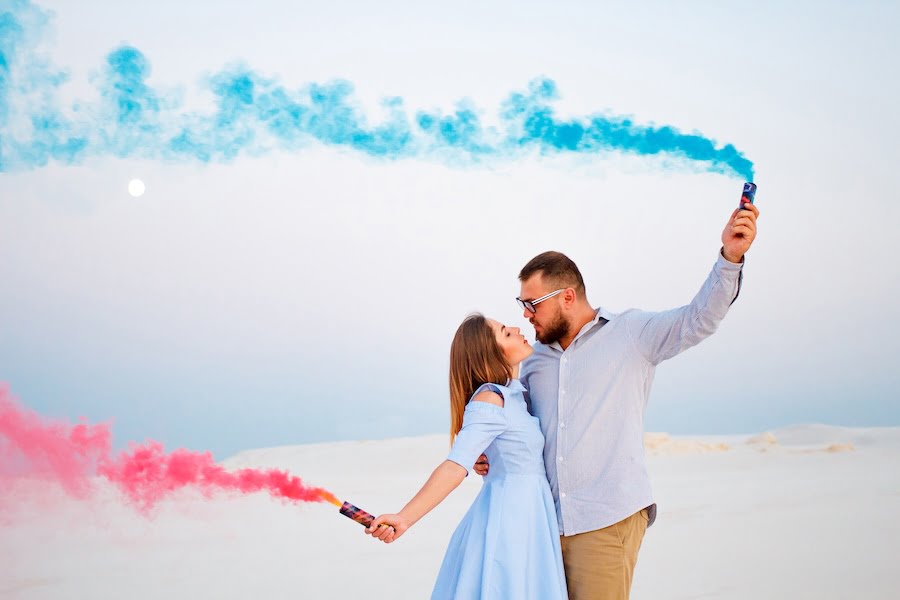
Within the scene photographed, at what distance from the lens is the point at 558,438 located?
13.2 ft

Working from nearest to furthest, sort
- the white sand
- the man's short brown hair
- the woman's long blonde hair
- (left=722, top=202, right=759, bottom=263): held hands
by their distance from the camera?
(left=722, top=202, right=759, bottom=263): held hands < the woman's long blonde hair < the man's short brown hair < the white sand

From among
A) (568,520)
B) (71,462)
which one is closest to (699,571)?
(568,520)

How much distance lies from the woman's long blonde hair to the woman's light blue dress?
109mm

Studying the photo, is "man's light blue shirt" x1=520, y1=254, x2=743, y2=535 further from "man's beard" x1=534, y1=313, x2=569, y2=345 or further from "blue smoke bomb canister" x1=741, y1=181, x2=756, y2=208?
"blue smoke bomb canister" x1=741, y1=181, x2=756, y2=208

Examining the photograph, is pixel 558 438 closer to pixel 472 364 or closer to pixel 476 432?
pixel 476 432

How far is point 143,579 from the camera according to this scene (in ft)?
25.6

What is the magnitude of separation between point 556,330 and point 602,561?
1031 mm

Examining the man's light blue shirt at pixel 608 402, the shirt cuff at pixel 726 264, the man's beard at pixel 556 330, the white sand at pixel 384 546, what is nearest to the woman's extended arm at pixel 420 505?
the man's light blue shirt at pixel 608 402

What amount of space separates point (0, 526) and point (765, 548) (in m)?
7.77

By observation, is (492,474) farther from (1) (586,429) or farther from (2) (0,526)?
(2) (0,526)

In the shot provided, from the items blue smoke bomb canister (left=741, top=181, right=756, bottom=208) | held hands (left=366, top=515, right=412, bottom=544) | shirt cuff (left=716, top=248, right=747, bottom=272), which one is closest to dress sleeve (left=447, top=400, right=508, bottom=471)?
held hands (left=366, top=515, right=412, bottom=544)

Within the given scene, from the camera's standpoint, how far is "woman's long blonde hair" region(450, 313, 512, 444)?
4.10 meters

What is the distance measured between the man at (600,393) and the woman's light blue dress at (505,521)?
→ 112mm

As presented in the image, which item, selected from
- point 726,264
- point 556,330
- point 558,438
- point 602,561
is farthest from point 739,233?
point 602,561
